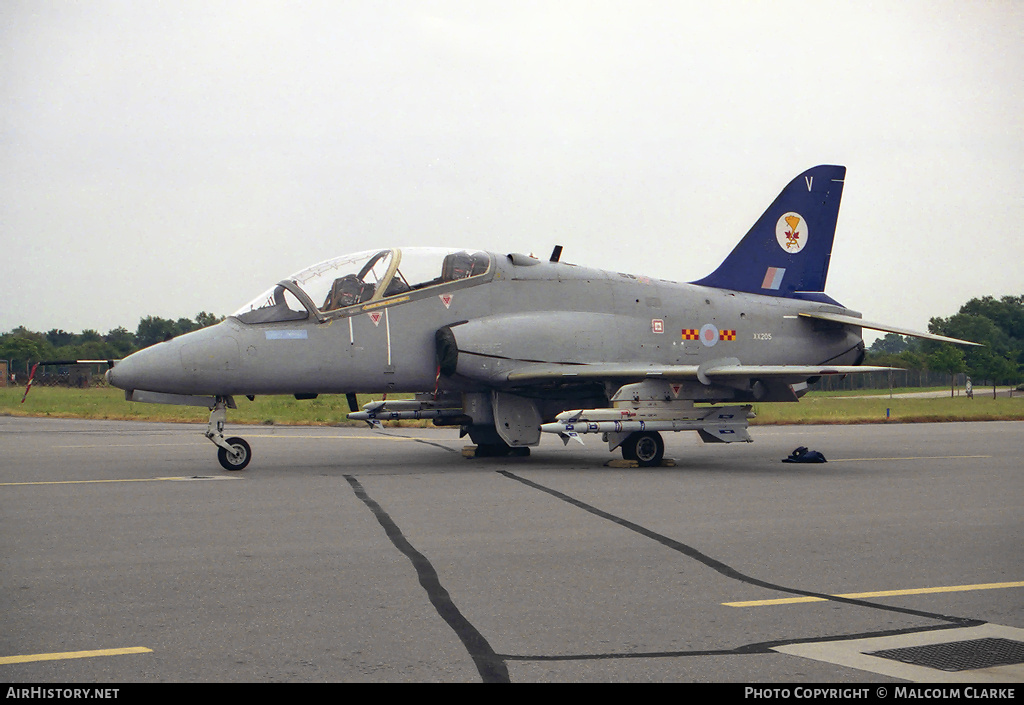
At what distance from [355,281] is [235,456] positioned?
2914 mm

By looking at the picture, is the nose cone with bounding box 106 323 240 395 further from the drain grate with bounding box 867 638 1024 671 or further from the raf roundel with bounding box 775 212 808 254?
the raf roundel with bounding box 775 212 808 254

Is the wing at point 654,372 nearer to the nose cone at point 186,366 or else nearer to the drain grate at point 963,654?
the nose cone at point 186,366

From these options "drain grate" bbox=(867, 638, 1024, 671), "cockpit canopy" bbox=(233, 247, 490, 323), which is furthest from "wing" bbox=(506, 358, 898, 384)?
"drain grate" bbox=(867, 638, 1024, 671)

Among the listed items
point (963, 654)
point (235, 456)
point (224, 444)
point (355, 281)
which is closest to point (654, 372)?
point (355, 281)

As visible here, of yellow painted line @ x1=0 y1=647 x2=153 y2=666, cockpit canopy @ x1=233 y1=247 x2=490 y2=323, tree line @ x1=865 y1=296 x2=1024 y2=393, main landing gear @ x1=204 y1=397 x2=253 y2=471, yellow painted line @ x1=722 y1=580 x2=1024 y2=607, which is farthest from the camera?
tree line @ x1=865 y1=296 x2=1024 y2=393

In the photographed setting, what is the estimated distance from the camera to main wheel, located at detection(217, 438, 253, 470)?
A: 1239 cm

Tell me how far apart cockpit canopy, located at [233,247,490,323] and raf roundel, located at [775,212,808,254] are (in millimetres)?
6347

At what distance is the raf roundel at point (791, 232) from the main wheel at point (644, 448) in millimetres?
5361

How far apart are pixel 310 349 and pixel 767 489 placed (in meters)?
6.26

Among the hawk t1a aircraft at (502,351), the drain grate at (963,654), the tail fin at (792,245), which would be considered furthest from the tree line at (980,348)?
the drain grate at (963,654)

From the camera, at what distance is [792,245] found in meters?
17.0

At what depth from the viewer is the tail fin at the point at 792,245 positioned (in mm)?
16703

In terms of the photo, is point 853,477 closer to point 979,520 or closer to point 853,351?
point 979,520
